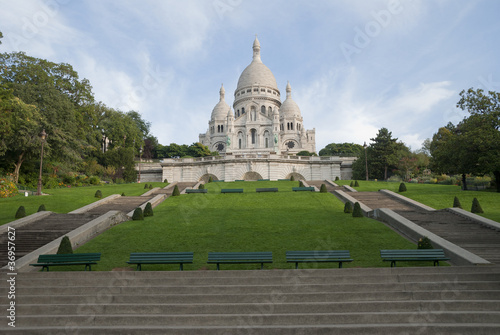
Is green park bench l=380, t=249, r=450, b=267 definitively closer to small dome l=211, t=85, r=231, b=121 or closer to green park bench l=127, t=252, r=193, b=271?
green park bench l=127, t=252, r=193, b=271

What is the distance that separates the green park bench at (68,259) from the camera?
1108 cm

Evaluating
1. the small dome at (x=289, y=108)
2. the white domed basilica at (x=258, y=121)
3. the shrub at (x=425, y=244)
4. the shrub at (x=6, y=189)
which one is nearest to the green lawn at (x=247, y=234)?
the shrub at (x=425, y=244)

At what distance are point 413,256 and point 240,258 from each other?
5599 millimetres

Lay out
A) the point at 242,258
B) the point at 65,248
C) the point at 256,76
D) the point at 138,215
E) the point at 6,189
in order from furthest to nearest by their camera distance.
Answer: the point at 256,76 → the point at 6,189 → the point at 138,215 → the point at 65,248 → the point at 242,258

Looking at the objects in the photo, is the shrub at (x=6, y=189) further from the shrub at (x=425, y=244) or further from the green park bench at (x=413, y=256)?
the shrub at (x=425, y=244)

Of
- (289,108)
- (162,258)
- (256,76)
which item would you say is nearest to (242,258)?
(162,258)

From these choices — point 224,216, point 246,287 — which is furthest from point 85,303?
point 224,216

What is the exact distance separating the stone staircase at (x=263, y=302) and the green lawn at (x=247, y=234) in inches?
57.6

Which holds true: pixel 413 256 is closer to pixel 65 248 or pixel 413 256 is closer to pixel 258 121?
pixel 65 248

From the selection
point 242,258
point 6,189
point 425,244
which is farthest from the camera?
point 6,189

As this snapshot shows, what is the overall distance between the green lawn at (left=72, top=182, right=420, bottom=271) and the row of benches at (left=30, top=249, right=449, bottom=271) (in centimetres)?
51

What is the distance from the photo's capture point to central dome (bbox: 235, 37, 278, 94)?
104 meters

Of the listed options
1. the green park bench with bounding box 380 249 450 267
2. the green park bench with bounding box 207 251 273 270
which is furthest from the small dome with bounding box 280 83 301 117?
the green park bench with bounding box 207 251 273 270

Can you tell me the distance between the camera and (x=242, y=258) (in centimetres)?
1109
